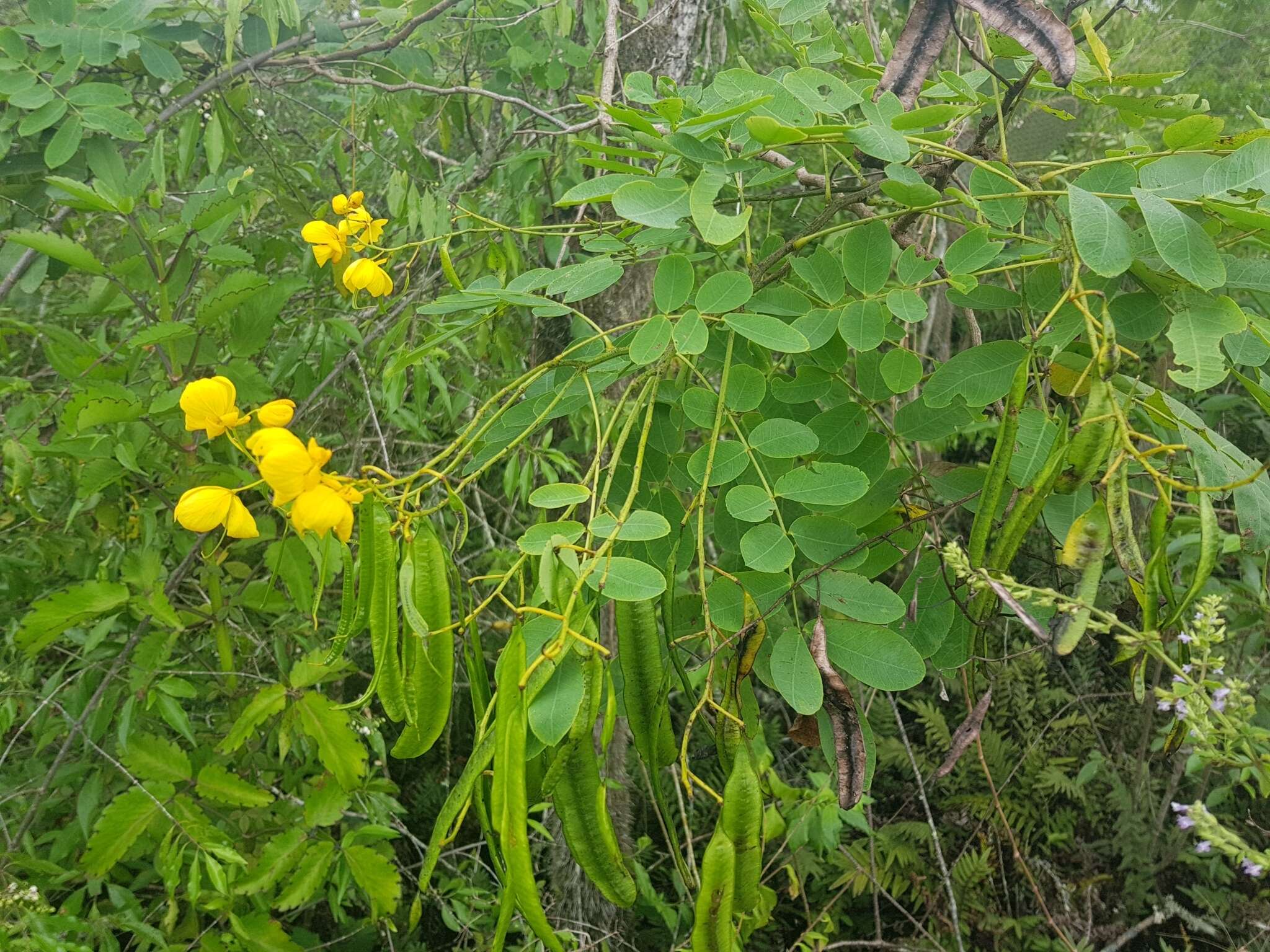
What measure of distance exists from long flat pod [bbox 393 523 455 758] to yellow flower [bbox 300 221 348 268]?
0.66 metres

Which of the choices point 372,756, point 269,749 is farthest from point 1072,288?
point 372,756

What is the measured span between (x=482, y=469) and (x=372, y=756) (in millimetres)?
1759

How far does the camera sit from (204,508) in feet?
2.39

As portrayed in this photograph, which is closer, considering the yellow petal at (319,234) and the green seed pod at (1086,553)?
the green seed pod at (1086,553)

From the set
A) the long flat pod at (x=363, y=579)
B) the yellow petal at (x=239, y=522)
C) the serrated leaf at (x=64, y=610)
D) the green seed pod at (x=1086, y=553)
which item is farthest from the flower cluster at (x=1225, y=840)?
the serrated leaf at (x=64, y=610)

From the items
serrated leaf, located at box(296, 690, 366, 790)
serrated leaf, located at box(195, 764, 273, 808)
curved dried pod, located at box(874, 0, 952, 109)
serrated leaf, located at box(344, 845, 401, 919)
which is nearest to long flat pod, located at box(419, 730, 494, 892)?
curved dried pod, located at box(874, 0, 952, 109)

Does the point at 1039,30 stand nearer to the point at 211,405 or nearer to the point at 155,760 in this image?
the point at 211,405

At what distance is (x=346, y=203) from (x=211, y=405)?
0.46 metres

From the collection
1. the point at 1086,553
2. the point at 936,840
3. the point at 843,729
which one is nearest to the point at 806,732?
the point at 843,729

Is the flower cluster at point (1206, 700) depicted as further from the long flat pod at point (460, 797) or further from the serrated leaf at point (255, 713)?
the serrated leaf at point (255, 713)

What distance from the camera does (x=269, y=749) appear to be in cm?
181

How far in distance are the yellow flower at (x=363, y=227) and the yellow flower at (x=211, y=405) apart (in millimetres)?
421

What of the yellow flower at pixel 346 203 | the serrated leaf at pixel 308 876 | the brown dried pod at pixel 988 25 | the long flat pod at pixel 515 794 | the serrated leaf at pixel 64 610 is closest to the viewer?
the long flat pod at pixel 515 794

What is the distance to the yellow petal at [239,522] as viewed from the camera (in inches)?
29.0
